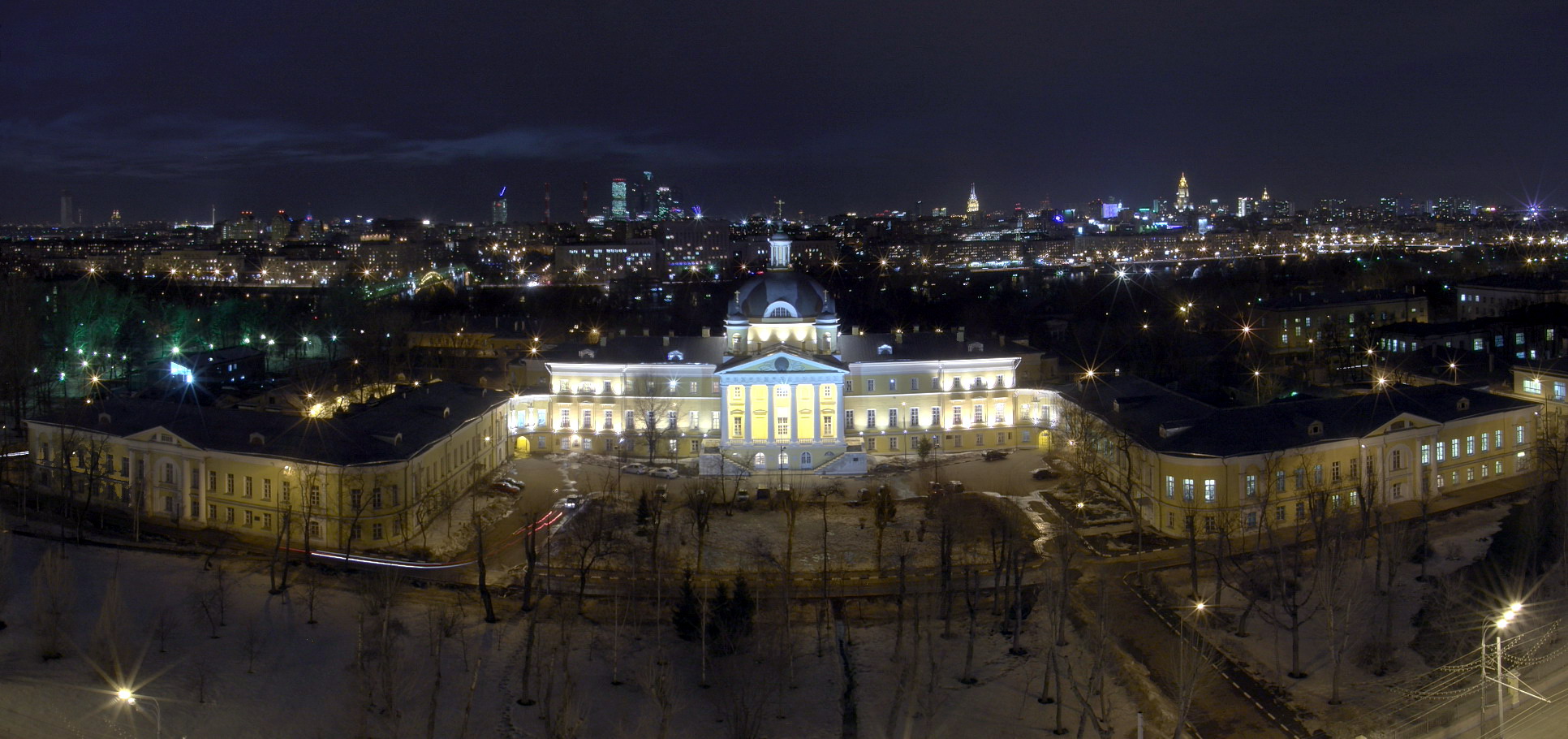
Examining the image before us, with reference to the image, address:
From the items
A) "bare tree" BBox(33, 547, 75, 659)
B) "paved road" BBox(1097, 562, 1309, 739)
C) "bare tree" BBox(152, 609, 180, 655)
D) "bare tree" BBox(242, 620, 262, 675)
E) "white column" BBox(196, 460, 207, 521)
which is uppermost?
"white column" BBox(196, 460, 207, 521)

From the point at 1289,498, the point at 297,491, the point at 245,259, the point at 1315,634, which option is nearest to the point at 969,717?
the point at 1315,634

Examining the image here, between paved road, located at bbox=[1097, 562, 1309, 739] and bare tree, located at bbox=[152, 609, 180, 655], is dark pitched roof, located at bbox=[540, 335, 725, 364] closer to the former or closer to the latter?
bare tree, located at bbox=[152, 609, 180, 655]

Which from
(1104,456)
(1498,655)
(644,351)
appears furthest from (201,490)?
(1498,655)

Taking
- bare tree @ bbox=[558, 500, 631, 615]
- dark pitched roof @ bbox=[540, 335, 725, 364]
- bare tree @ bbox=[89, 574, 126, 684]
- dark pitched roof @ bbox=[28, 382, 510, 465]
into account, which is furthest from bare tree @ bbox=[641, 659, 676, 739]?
dark pitched roof @ bbox=[540, 335, 725, 364]

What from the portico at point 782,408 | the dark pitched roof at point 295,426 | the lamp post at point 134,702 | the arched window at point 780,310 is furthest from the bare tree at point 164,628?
the arched window at point 780,310

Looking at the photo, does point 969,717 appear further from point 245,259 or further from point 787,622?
point 245,259

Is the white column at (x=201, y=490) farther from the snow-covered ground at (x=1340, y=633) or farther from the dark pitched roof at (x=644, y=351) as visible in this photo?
the snow-covered ground at (x=1340, y=633)

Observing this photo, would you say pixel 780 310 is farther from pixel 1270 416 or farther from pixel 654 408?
pixel 1270 416
